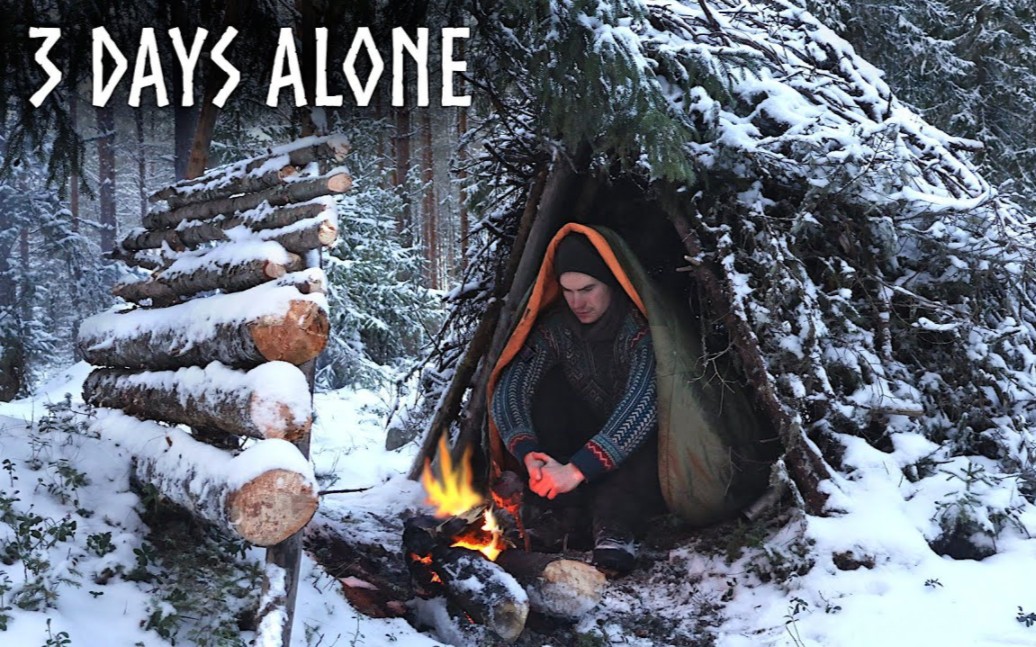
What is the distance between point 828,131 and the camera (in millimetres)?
4188

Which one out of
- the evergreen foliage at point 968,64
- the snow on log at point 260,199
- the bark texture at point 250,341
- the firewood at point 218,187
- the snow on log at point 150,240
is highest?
the evergreen foliage at point 968,64

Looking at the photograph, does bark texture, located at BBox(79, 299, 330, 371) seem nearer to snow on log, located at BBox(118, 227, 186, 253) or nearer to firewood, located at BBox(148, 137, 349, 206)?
snow on log, located at BBox(118, 227, 186, 253)

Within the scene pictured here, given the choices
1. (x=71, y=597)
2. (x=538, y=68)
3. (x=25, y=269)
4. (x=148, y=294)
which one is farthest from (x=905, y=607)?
(x=25, y=269)

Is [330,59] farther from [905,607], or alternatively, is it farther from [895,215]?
[905,607]

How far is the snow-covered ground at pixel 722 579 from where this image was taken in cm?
297

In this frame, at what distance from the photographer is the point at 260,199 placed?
160 inches

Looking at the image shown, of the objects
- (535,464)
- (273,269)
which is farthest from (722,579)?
(273,269)

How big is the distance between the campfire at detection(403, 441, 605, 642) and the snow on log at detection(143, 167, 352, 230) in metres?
1.75

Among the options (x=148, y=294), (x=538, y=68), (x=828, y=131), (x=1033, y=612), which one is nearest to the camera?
(x=1033, y=612)

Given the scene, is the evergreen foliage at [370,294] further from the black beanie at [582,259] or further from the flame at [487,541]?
the flame at [487,541]

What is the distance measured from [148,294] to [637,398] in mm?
3007

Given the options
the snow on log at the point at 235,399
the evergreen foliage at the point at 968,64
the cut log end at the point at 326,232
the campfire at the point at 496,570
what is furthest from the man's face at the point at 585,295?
the evergreen foliage at the point at 968,64

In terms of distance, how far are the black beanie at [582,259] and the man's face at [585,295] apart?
32 mm

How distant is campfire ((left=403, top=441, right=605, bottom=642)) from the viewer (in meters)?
3.52
